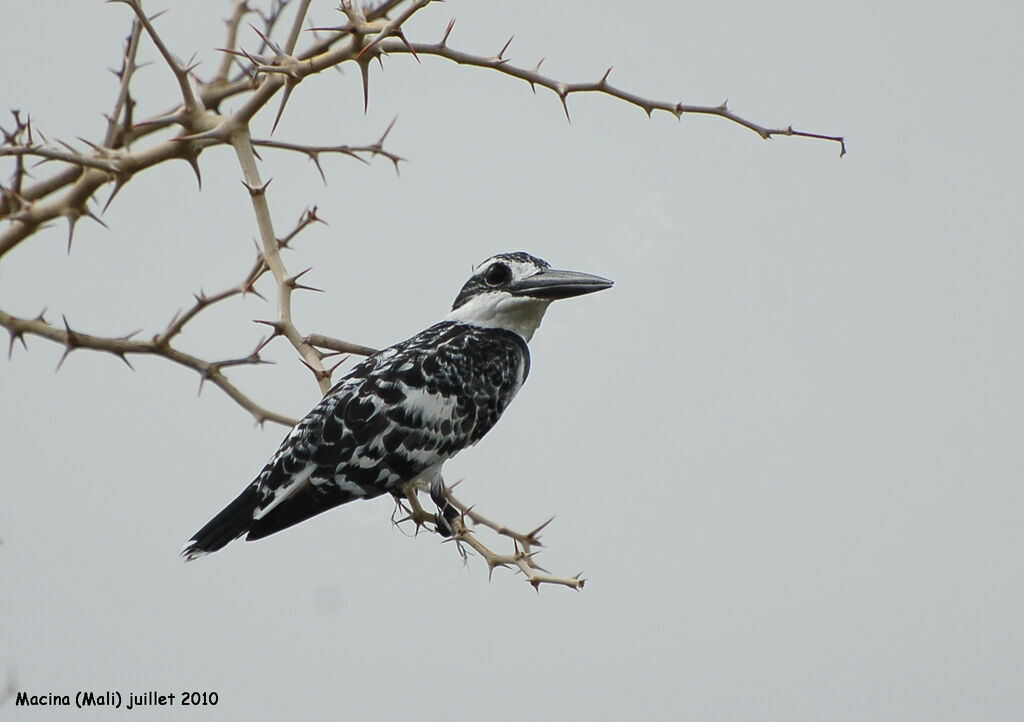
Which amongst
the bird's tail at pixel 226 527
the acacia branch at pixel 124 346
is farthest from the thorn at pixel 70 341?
the bird's tail at pixel 226 527

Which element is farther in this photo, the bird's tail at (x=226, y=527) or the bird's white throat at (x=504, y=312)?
the bird's white throat at (x=504, y=312)

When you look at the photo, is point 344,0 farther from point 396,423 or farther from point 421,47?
point 396,423

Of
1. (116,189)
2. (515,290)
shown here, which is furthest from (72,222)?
(515,290)

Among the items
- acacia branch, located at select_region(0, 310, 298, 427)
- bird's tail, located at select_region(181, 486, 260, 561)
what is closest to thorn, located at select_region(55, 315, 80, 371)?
acacia branch, located at select_region(0, 310, 298, 427)

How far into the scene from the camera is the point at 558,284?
11.1ft

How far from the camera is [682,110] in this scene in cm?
252

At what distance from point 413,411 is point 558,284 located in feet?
2.09

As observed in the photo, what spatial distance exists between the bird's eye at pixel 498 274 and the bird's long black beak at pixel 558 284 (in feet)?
0.26

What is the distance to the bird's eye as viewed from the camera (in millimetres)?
3641

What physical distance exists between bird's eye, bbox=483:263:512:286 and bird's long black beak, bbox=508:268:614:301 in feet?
0.26

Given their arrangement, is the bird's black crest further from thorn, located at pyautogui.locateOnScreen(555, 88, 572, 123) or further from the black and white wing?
thorn, located at pyautogui.locateOnScreen(555, 88, 572, 123)

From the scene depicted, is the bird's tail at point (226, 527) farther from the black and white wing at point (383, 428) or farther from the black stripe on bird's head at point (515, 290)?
the black stripe on bird's head at point (515, 290)

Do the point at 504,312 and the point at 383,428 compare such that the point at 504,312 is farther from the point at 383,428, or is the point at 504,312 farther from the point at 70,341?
the point at 70,341

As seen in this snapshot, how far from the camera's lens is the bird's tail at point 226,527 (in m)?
3.13
